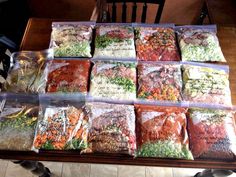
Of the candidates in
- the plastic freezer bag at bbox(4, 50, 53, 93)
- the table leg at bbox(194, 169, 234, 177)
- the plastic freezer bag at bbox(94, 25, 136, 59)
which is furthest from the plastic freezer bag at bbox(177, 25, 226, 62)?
the plastic freezer bag at bbox(4, 50, 53, 93)

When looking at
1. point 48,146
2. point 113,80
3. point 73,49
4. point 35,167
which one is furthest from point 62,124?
point 35,167

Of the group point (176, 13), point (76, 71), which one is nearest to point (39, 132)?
point (76, 71)

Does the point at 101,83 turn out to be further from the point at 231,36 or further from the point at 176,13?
the point at 176,13

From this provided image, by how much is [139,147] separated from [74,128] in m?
0.29

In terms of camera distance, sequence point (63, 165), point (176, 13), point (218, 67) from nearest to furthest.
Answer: point (218, 67) → point (63, 165) → point (176, 13)

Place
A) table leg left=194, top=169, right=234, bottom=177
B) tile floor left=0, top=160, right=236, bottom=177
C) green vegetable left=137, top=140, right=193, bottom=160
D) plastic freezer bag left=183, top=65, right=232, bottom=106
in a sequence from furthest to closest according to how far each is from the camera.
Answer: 1. tile floor left=0, top=160, right=236, bottom=177
2. table leg left=194, top=169, right=234, bottom=177
3. plastic freezer bag left=183, top=65, right=232, bottom=106
4. green vegetable left=137, top=140, right=193, bottom=160

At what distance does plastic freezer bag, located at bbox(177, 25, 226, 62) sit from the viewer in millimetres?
1257

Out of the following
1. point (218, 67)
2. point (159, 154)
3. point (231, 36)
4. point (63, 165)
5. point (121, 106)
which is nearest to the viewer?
point (159, 154)

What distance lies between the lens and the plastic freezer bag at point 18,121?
3.31ft

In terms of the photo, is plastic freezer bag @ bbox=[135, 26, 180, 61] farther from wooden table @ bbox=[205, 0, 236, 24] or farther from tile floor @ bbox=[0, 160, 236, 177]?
tile floor @ bbox=[0, 160, 236, 177]

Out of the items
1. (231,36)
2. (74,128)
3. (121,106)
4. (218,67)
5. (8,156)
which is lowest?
(8,156)

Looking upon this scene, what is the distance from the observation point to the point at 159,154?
99cm

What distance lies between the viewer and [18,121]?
106cm

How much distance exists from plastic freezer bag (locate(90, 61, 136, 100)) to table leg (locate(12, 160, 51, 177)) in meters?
0.53
